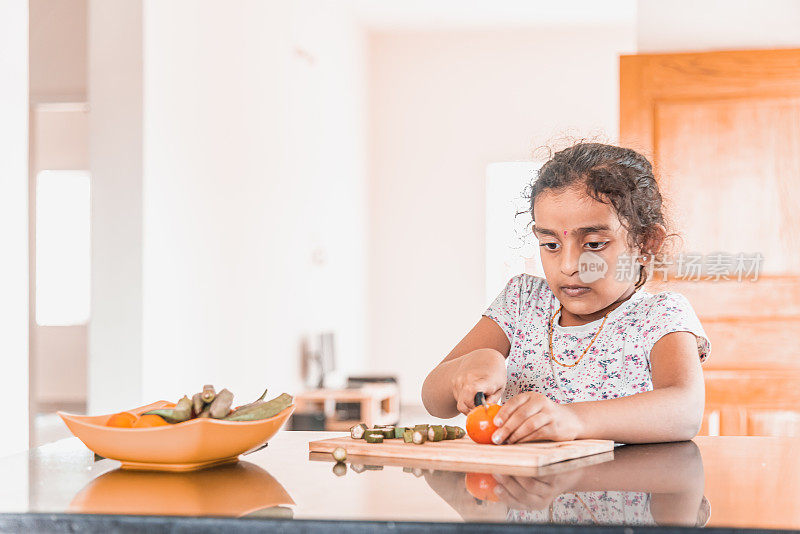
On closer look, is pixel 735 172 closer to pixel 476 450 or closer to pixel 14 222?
pixel 14 222

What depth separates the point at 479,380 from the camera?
146 cm

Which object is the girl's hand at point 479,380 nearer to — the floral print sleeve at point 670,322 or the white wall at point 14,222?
the floral print sleeve at point 670,322

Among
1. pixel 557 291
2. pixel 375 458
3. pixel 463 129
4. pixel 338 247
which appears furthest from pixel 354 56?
pixel 375 458

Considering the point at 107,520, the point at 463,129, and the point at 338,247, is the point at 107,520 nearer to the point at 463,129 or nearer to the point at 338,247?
the point at 338,247

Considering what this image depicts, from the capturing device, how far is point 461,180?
300 inches

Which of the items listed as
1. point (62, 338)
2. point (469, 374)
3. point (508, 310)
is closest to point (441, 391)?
point (469, 374)

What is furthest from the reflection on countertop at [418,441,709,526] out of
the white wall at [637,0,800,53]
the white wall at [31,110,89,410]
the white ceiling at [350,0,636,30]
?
the white wall at [31,110,89,410]

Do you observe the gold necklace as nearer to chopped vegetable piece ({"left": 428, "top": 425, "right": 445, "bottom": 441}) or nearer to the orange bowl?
chopped vegetable piece ({"left": 428, "top": 425, "right": 445, "bottom": 441})

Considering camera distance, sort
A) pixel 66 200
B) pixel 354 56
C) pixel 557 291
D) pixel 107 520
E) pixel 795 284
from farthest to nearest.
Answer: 1. pixel 66 200
2. pixel 354 56
3. pixel 795 284
4. pixel 557 291
5. pixel 107 520

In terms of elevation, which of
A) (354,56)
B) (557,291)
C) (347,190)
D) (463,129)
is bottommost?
(557,291)

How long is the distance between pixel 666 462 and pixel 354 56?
6312mm

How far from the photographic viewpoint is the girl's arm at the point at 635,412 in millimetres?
1256

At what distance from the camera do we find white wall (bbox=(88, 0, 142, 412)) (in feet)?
11.4

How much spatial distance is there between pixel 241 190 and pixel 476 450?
3.46m
